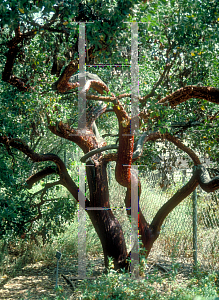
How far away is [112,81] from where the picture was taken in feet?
19.3

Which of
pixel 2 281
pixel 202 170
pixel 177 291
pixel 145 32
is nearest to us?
pixel 177 291

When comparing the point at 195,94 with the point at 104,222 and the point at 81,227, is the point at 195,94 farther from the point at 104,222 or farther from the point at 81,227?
the point at 81,227

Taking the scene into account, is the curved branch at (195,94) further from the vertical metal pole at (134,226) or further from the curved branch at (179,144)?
the vertical metal pole at (134,226)

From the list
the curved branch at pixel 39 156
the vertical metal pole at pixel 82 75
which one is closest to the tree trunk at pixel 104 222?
the curved branch at pixel 39 156

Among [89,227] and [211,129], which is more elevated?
[211,129]

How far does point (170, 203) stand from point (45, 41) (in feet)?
11.3

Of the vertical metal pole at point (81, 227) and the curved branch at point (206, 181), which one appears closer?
the curved branch at point (206, 181)

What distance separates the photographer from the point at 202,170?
5.67 metres

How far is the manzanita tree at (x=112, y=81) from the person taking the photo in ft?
12.4

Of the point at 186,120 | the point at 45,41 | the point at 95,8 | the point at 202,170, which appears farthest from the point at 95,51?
the point at 202,170

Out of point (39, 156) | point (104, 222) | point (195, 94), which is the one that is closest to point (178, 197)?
point (104, 222)

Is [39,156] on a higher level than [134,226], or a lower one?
higher

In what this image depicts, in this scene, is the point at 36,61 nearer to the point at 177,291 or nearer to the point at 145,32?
the point at 145,32

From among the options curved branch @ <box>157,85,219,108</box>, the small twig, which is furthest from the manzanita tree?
the small twig
